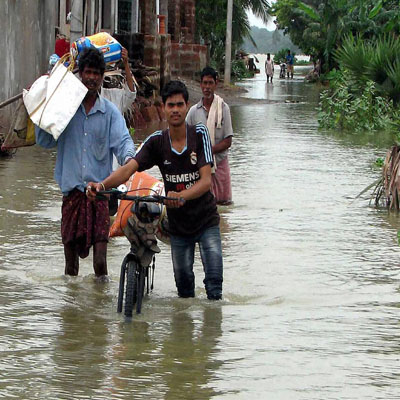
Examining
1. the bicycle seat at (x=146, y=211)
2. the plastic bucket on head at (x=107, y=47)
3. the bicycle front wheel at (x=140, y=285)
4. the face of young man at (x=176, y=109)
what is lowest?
the bicycle front wheel at (x=140, y=285)

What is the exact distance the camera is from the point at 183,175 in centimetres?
682

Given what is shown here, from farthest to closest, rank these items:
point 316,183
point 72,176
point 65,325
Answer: point 316,183 < point 72,176 < point 65,325

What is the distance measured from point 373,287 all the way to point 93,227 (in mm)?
2190

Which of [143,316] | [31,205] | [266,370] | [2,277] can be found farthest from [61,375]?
[31,205]

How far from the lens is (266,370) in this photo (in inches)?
225

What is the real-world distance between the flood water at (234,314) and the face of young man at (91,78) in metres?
1.47

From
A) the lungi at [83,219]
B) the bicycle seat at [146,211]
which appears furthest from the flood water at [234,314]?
the bicycle seat at [146,211]

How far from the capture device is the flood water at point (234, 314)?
5.46 meters

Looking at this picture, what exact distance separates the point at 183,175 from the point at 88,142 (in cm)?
99

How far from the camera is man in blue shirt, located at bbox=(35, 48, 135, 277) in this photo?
295 inches

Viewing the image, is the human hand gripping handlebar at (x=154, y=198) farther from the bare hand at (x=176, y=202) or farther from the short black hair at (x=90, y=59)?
Answer: the short black hair at (x=90, y=59)

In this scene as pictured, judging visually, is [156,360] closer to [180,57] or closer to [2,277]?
[2,277]

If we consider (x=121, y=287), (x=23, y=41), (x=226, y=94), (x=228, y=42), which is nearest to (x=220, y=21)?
(x=228, y=42)

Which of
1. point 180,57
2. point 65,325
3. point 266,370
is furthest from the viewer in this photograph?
point 180,57
